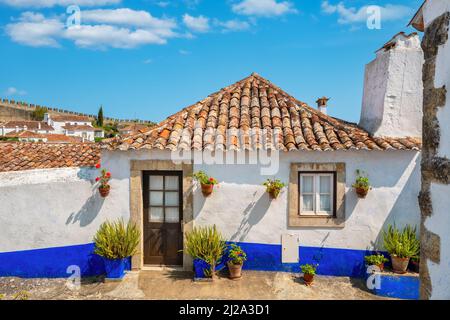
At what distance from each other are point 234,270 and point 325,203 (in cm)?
249

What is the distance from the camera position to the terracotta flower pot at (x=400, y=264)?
266 inches

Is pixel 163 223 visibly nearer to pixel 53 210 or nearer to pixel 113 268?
pixel 113 268

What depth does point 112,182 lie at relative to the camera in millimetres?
7242

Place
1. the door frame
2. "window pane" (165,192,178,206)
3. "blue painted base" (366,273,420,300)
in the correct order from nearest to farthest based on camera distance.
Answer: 1. "blue painted base" (366,273,420,300)
2. the door frame
3. "window pane" (165,192,178,206)

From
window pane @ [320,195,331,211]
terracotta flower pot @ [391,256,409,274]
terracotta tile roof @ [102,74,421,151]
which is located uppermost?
terracotta tile roof @ [102,74,421,151]

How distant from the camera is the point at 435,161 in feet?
7.30

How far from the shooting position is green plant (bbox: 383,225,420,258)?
6.80 meters

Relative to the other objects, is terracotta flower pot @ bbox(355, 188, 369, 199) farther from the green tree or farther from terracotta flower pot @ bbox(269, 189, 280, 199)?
the green tree

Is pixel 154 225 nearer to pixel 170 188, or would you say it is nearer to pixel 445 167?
pixel 170 188

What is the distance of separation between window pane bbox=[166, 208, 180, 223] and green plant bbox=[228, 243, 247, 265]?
1411mm

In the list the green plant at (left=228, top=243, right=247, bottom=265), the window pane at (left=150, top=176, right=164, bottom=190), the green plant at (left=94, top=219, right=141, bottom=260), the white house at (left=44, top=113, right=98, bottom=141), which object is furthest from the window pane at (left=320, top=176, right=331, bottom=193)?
the white house at (left=44, top=113, right=98, bottom=141)

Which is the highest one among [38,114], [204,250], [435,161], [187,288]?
[38,114]

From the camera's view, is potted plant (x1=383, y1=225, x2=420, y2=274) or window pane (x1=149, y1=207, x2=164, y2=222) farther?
window pane (x1=149, y1=207, x2=164, y2=222)

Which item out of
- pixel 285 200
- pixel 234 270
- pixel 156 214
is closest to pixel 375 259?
pixel 285 200
